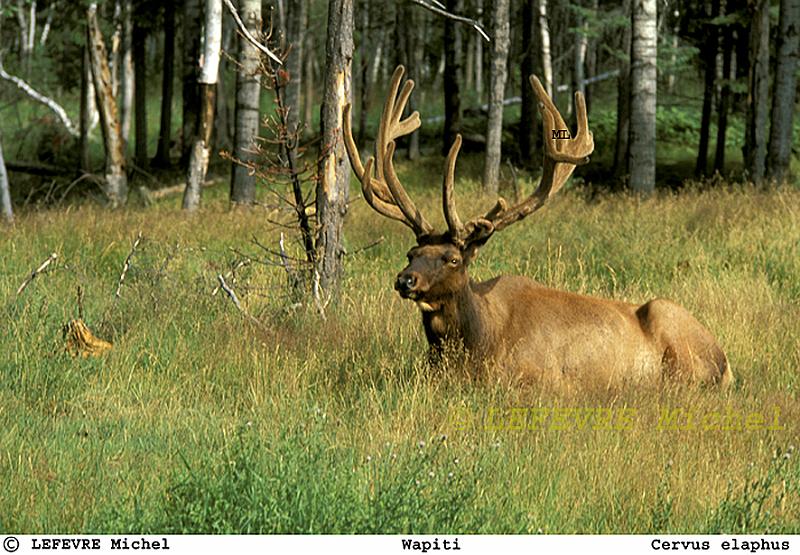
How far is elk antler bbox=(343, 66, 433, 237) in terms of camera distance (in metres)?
7.61

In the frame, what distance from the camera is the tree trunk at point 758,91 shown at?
19547mm

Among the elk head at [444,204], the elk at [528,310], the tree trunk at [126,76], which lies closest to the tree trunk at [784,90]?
the elk at [528,310]

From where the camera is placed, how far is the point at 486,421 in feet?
22.1

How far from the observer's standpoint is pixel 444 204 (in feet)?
24.1

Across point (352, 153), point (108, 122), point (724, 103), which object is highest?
point (724, 103)

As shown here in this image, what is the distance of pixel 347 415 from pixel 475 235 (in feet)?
4.56

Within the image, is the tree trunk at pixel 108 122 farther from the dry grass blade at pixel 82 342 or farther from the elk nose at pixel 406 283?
the elk nose at pixel 406 283

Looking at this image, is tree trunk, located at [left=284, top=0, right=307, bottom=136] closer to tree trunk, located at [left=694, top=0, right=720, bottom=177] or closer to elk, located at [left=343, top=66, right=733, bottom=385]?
tree trunk, located at [left=694, top=0, right=720, bottom=177]

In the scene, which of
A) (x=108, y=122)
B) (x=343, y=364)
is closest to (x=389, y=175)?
(x=343, y=364)

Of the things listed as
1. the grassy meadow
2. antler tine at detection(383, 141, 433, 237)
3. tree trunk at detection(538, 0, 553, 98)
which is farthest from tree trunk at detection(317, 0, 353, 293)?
tree trunk at detection(538, 0, 553, 98)

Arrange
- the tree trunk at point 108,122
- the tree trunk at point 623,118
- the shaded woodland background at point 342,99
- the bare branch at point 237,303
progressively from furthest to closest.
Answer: the tree trunk at point 623,118 → the tree trunk at point 108,122 → the shaded woodland background at point 342,99 → the bare branch at point 237,303

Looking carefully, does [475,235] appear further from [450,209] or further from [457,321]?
[457,321]

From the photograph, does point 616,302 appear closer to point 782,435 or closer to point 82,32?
point 782,435

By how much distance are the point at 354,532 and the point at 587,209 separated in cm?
953
